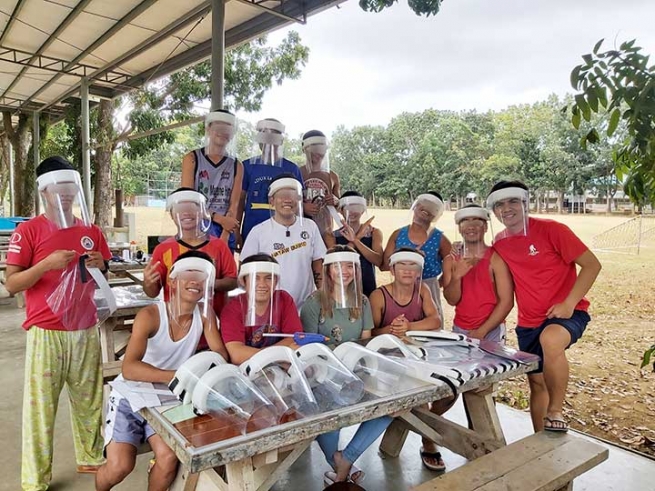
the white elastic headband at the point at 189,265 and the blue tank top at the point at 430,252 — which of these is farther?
the blue tank top at the point at 430,252

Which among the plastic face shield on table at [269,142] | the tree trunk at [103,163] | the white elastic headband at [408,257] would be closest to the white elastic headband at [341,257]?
the white elastic headband at [408,257]

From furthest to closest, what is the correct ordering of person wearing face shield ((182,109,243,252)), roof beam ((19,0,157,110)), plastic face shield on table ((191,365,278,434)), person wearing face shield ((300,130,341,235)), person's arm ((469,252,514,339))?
roof beam ((19,0,157,110)) < person wearing face shield ((300,130,341,235)) < person wearing face shield ((182,109,243,252)) < person's arm ((469,252,514,339)) < plastic face shield on table ((191,365,278,434))

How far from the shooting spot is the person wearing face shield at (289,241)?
261cm

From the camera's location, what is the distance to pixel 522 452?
6.47 feet

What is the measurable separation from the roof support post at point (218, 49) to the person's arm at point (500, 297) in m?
4.09

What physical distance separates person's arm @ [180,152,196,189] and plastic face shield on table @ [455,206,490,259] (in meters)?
1.51

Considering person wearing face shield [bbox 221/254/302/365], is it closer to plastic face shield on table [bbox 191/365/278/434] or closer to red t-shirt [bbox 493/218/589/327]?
plastic face shield on table [bbox 191/365/278/434]

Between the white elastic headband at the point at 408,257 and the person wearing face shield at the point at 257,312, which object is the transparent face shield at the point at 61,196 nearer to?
the person wearing face shield at the point at 257,312

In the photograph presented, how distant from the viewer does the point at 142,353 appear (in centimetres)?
198

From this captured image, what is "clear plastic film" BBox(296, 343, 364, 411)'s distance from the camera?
1688 millimetres

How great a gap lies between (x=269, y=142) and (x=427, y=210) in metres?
1.06

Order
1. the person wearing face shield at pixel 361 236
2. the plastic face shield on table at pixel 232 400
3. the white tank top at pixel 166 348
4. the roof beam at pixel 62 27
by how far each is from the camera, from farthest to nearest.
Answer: the roof beam at pixel 62 27 → the person wearing face shield at pixel 361 236 → the white tank top at pixel 166 348 → the plastic face shield on table at pixel 232 400

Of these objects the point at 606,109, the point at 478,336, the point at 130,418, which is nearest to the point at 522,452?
the point at 478,336

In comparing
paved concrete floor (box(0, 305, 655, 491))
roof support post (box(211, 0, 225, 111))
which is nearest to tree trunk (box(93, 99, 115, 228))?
roof support post (box(211, 0, 225, 111))
